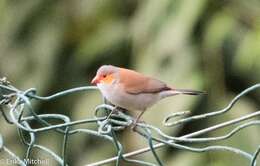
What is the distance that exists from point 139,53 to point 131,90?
1.34 meters

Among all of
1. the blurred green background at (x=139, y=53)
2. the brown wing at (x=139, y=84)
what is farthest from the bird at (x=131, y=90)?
the blurred green background at (x=139, y=53)

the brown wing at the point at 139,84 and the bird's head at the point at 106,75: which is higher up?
the bird's head at the point at 106,75

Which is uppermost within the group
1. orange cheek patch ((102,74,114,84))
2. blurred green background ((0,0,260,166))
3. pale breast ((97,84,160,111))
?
orange cheek patch ((102,74,114,84))

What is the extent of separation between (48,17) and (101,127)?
247 cm

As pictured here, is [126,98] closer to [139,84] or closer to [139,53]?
[139,84]

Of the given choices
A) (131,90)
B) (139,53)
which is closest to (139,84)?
(131,90)

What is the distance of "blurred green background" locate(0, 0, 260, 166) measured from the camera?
375cm

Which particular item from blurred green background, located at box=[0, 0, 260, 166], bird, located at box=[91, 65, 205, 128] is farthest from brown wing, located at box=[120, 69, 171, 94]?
blurred green background, located at box=[0, 0, 260, 166]

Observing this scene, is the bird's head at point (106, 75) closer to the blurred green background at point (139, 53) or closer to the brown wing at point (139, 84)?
the brown wing at point (139, 84)

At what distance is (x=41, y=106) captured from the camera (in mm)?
4250

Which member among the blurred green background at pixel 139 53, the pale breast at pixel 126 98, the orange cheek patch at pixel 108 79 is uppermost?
the orange cheek patch at pixel 108 79

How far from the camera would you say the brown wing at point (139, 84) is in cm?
260

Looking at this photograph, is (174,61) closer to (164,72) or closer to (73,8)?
(164,72)

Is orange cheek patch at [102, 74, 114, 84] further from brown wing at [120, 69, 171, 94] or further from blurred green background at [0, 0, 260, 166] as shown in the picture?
blurred green background at [0, 0, 260, 166]
